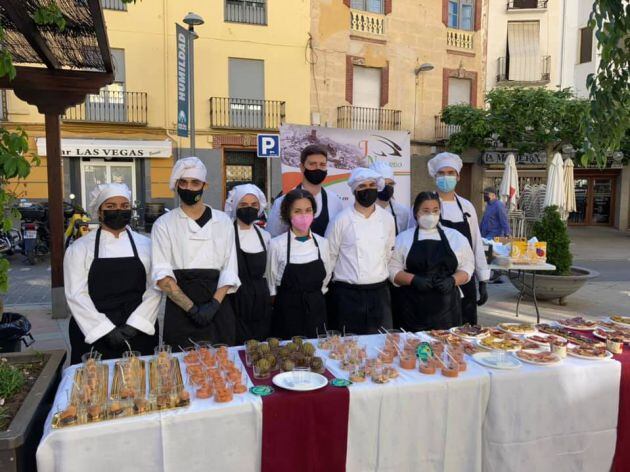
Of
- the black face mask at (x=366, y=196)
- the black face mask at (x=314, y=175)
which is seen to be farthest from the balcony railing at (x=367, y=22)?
the black face mask at (x=366, y=196)

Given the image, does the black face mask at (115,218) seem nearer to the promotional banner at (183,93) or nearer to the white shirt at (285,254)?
the white shirt at (285,254)

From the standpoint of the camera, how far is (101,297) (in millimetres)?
2957

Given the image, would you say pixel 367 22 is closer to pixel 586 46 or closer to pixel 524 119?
pixel 524 119

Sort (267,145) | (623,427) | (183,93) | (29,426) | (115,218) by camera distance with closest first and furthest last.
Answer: (29,426) < (623,427) < (115,218) < (267,145) < (183,93)

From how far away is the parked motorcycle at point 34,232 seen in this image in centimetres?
1068

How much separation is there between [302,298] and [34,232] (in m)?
9.49

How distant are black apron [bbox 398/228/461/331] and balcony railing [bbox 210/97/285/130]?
1396 centimetres

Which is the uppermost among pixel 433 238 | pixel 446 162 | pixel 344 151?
pixel 344 151

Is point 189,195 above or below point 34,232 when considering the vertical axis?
above

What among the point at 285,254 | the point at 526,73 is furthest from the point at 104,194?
the point at 526,73

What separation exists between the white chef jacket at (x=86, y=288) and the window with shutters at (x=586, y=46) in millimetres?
23882

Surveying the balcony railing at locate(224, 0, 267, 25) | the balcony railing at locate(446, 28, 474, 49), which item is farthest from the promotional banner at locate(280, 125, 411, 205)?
the balcony railing at locate(446, 28, 474, 49)

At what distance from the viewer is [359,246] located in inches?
139

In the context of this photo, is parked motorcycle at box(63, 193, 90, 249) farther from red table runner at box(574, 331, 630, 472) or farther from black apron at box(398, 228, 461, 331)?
red table runner at box(574, 331, 630, 472)
